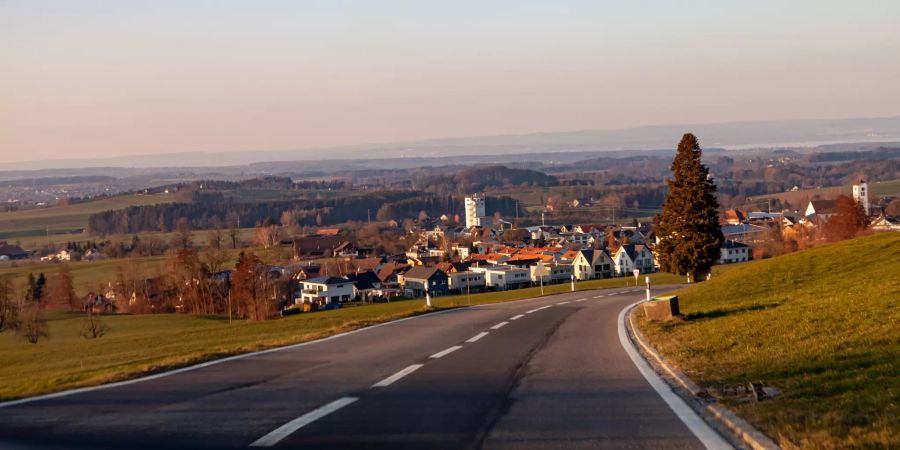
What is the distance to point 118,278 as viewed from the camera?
75875 millimetres

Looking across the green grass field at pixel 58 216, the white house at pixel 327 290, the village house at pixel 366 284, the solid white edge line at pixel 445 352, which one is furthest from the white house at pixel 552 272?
the green grass field at pixel 58 216

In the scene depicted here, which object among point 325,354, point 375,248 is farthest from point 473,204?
point 325,354

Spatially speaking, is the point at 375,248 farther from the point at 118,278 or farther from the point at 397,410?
the point at 397,410

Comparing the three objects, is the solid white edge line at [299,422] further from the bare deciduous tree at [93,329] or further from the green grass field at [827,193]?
the green grass field at [827,193]

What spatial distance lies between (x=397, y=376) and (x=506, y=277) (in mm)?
75058

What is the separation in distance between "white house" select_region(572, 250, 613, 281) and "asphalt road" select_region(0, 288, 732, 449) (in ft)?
238

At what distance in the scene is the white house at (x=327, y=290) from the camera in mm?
76169

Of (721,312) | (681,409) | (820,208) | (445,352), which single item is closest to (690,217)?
(721,312)

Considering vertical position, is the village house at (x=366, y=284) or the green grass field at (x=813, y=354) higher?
the green grass field at (x=813, y=354)

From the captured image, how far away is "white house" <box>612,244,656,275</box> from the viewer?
86250mm

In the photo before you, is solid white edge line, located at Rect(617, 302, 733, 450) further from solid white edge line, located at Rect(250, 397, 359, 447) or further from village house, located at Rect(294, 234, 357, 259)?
village house, located at Rect(294, 234, 357, 259)

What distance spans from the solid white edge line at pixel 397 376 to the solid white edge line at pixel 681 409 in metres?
3.01

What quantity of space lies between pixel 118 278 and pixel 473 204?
93241 mm

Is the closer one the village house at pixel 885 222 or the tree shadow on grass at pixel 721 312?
the tree shadow on grass at pixel 721 312
